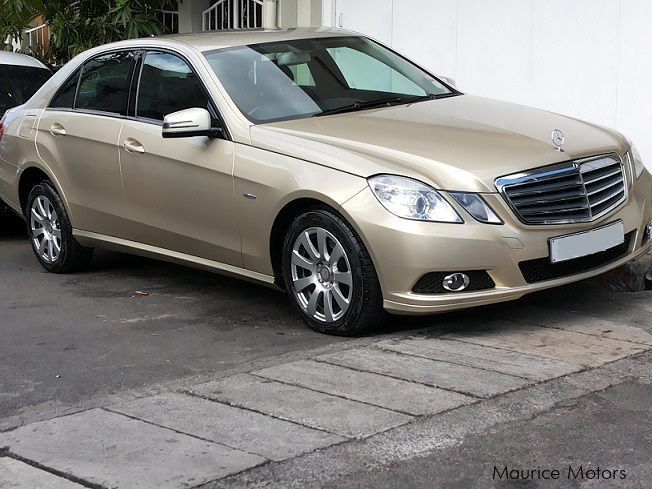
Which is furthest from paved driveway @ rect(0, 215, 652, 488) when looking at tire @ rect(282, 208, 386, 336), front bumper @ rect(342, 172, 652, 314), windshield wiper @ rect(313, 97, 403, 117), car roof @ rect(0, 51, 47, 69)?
car roof @ rect(0, 51, 47, 69)

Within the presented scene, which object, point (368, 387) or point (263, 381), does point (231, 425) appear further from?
point (368, 387)

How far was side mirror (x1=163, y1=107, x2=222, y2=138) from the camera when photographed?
646cm

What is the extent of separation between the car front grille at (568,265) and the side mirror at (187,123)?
1.98 metres

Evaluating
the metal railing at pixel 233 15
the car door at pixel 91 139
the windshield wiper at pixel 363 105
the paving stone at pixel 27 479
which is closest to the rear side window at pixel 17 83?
the car door at pixel 91 139

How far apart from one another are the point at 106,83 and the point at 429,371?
3.55 metres

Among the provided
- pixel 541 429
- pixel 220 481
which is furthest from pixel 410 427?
pixel 220 481

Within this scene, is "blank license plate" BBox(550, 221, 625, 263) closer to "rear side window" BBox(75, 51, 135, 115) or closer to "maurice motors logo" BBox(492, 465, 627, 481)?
"maurice motors logo" BBox(492, 465, 627, 481)

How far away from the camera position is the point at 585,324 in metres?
6.05

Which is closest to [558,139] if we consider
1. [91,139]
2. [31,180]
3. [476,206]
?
[476,206]

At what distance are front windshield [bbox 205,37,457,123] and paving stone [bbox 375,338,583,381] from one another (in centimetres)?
162

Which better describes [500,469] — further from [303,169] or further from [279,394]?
[303,169]

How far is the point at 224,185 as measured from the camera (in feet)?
21.4

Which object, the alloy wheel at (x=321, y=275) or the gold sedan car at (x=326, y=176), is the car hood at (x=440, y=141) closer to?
the gold sedan car at (x=326, y=176)

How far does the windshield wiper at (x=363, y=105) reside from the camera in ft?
21.9
